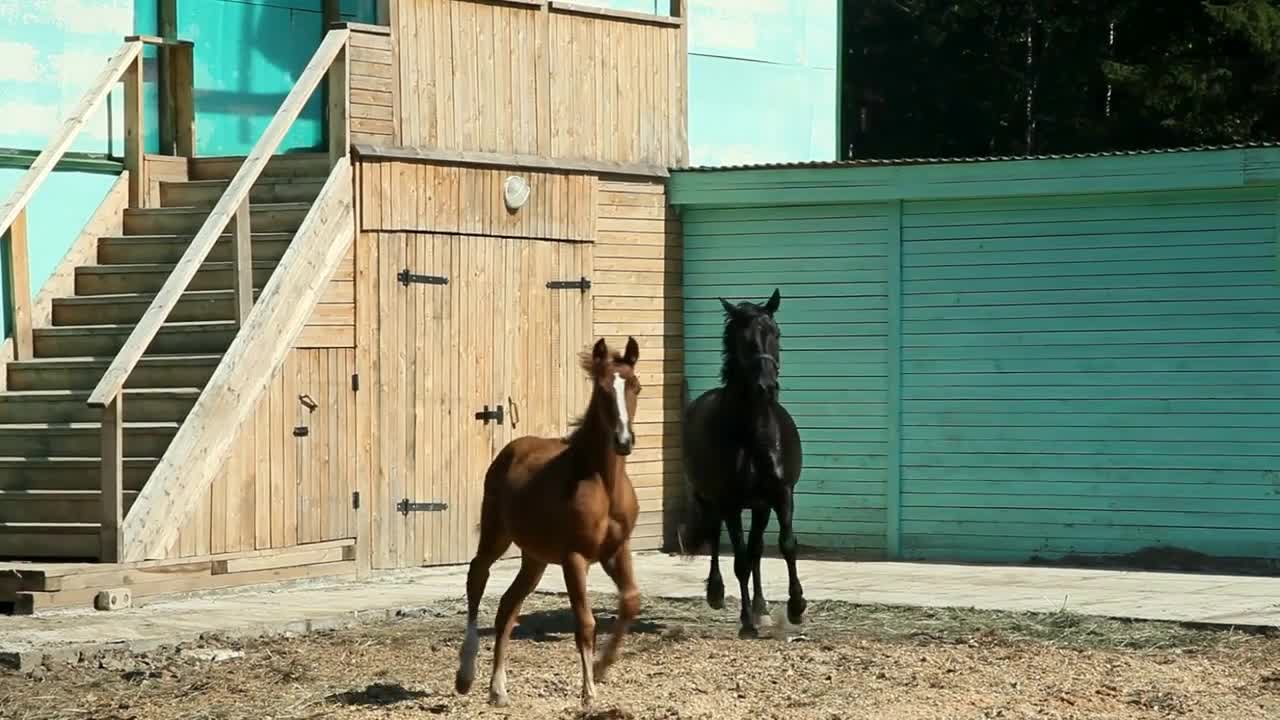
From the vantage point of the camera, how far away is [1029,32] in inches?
1254

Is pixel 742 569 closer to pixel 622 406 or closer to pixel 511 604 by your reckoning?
pixel 511 604

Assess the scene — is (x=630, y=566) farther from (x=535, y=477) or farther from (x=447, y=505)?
(x=447, y=505)

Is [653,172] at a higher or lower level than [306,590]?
higher

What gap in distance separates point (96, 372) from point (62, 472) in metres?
0.86

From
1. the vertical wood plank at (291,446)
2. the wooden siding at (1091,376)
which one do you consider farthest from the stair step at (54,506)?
the wooden siding at (1091,376)

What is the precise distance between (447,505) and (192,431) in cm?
268

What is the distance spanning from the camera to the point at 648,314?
57.2ft

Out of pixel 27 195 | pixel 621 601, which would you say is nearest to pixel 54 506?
pixel 27 195

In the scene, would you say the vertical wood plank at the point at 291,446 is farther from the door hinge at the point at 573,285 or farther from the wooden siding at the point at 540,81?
the door hinge at the point at 573,285

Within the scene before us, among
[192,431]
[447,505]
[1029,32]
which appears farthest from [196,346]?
[1029,32]

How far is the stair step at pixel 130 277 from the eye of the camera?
49.1ft

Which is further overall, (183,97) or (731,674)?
(183,97)

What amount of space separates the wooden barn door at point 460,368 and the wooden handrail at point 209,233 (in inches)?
53.5

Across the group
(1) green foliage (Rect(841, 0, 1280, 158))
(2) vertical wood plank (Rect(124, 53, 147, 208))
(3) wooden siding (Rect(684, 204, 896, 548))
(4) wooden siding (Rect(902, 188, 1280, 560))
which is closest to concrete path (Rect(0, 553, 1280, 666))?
(4) wooden siding (Rect(902, 188, 1280, 560))
